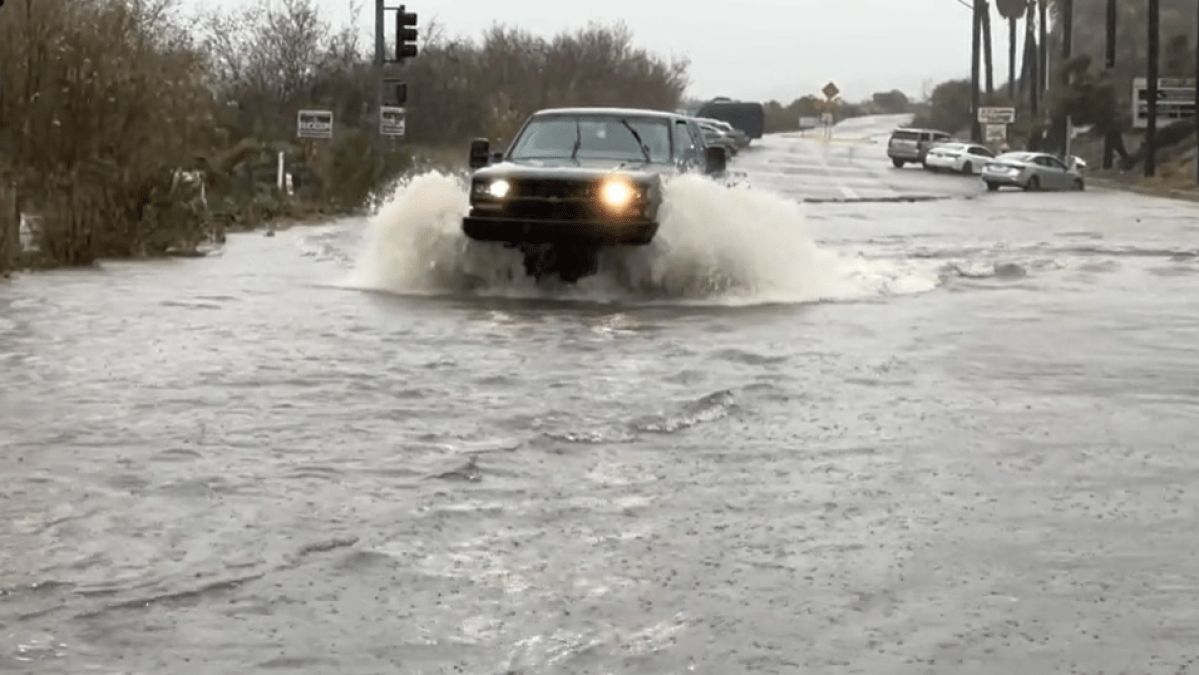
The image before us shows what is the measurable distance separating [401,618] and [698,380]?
18.7ft

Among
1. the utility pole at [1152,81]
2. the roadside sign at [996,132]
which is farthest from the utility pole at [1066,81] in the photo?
the roadside sign at [996,132]

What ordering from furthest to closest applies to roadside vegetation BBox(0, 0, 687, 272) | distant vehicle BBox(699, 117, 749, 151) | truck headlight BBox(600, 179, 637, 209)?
distant vehicle BBox(699, 117, 749, 151), roadside vegetation BBox(0, 0, 687, 272), truck headlight BBox(600, 179, 637, 209)

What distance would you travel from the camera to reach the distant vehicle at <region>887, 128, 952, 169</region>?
76125mm

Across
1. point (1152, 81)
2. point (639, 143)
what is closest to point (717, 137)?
point (1152, 81)

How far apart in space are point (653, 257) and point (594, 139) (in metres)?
1.26

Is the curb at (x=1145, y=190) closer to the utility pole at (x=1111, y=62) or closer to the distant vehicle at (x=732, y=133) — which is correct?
the utility pole at (x=1111, y=62)

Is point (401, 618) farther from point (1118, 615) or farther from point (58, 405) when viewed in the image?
point (58, 405)

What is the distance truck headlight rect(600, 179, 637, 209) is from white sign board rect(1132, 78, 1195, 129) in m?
47.0

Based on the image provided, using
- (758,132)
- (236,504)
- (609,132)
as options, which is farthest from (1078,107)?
(236,504)

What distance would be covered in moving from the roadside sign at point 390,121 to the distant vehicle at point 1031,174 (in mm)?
21498

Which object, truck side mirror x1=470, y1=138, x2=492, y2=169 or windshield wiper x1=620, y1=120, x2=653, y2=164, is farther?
truck side mirror x1=470, y1=138, x2=492, y2=169

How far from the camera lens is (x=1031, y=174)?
188ft

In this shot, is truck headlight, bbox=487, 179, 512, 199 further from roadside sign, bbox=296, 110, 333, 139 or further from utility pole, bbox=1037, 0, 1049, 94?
utility pole, bbox=1037, 0, 1049, 94

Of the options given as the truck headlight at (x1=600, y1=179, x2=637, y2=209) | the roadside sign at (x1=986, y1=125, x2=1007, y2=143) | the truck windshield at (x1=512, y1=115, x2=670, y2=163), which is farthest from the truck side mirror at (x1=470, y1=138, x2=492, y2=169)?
the roadside sign at (x1=986, y1=125, x2=1007, y2=143)
